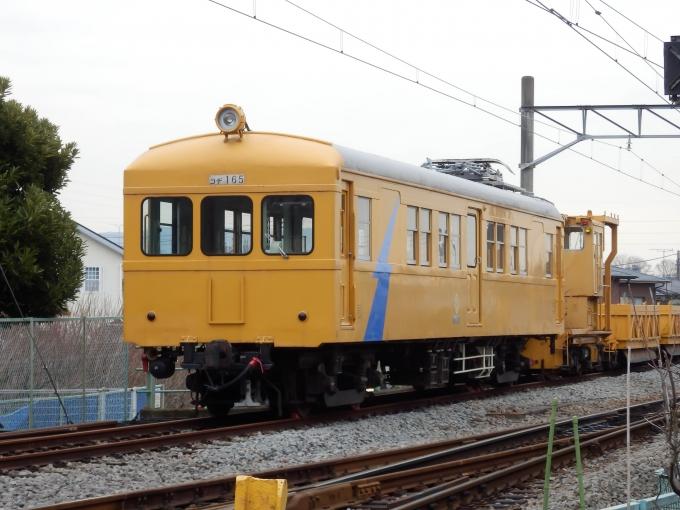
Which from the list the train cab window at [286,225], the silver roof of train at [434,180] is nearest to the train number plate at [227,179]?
the train cab window at [286,225]

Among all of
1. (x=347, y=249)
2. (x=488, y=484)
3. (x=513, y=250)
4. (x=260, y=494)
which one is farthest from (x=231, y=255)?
(x=260, y=494)

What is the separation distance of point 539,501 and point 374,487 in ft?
4.61

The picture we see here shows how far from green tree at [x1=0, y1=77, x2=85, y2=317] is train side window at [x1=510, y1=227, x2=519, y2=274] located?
7.72 meters

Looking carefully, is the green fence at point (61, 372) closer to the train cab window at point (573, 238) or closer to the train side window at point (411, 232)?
the train side window at point (411, 232)

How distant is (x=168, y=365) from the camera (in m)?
13.3

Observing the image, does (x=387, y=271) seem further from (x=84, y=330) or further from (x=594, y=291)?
(x=594, y=291)

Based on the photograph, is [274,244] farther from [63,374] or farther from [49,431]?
[63,374]

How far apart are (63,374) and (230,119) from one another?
546 cm

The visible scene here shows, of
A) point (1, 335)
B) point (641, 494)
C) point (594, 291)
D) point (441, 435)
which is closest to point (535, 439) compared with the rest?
point (441, 435)

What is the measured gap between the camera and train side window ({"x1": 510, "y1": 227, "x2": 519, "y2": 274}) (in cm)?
1878

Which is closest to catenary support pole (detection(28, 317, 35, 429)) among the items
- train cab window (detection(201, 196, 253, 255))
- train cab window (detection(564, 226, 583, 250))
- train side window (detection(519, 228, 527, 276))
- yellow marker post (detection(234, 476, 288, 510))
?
train cab window (detection(201, 196, 253, 255))

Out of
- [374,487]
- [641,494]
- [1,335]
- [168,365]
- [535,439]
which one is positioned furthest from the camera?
[1,335]

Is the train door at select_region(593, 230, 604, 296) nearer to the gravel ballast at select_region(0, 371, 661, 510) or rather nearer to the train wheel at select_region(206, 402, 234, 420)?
the gravel ballast at select_region(0, 371, 661, 510)

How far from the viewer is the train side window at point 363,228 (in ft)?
44.2
